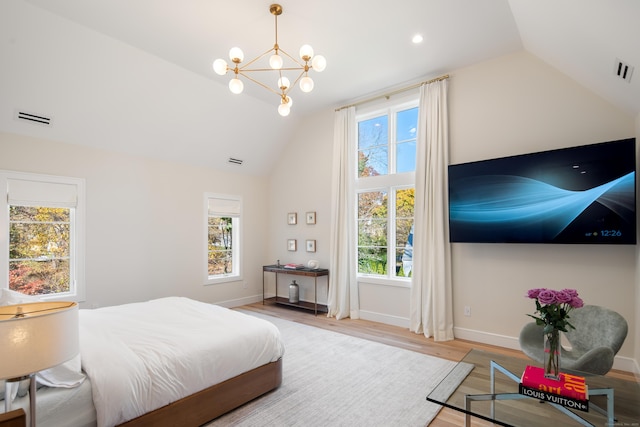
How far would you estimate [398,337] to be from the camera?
4164 mm

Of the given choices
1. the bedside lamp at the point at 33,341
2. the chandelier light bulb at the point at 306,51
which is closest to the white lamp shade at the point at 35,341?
the bedside lamp at the point at 33,341

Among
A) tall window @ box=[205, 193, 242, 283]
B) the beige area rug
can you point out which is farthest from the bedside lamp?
tall window @ box=[205, 193, 242, 283]

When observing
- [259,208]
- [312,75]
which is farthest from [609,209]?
[259,208]

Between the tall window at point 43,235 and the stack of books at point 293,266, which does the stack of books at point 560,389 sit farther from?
the tall window at point 43,235

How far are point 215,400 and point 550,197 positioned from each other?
370 cm

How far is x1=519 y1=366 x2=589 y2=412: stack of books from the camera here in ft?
5.57

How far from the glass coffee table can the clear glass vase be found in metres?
0.17

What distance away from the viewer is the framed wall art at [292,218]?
19.8ft

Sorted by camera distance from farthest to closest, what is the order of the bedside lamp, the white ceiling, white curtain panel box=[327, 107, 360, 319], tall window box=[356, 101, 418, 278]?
white curtain panel box=[327, 107, 360, 319] → tall window box=[356, 101, 418, 278] → the white ceiling → the bedside lamp

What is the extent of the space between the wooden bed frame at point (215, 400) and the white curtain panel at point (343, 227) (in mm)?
2400

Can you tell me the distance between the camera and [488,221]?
3.77 m

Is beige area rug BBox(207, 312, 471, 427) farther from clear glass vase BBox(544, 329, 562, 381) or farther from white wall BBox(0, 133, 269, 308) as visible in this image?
white wall BBox(0, 133, 269, 308)

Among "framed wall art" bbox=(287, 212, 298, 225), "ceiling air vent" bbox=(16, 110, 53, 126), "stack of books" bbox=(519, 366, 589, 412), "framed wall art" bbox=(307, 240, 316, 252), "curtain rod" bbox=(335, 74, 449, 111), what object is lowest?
"stack of books" bbox=(519, 366, 589, 412)

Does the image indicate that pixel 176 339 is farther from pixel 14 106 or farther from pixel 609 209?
pixel 609 209
